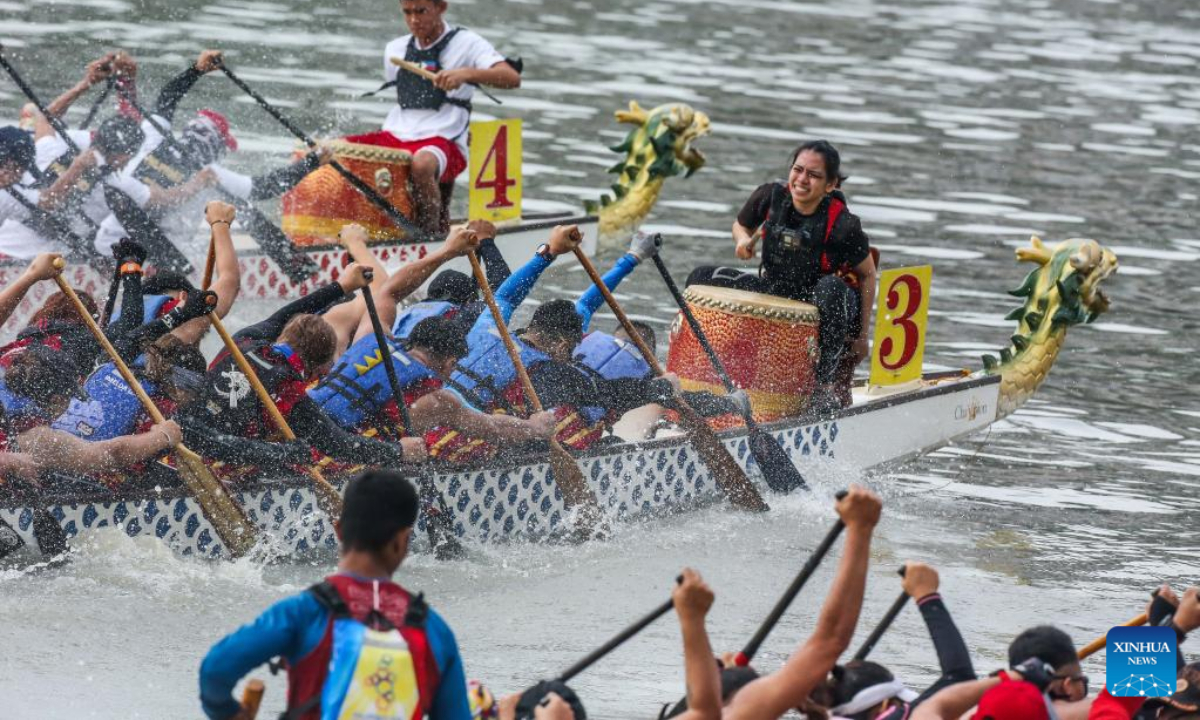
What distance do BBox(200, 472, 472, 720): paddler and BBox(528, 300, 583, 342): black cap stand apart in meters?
4.74

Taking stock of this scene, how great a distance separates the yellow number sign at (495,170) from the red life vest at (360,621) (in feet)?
31.5

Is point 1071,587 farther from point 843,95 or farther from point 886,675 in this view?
point 843,95

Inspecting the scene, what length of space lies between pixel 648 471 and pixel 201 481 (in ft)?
7.98

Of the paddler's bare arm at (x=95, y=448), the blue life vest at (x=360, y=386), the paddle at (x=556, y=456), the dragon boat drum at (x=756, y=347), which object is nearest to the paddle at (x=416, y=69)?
the dragon boat drum at (x=756, y=347)

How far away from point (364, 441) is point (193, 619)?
108 cm

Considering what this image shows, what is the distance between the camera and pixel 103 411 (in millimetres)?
8266

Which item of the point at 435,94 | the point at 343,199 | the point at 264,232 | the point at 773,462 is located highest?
the point at 435,94

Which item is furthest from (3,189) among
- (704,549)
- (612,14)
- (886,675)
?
(612,14)

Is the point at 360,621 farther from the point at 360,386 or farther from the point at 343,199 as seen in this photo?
the point at 343,199

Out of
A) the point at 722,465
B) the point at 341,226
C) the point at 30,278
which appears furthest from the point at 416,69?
the point at 30,278

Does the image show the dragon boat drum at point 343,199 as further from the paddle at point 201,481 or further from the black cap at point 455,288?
the paddle at point 201,481

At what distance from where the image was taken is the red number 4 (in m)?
14.3

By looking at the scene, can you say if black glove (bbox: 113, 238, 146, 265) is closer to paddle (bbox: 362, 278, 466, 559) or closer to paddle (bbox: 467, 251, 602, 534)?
paddle (bbox: 362, 278, 466, 559)

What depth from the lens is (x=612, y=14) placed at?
27656 millimetres
